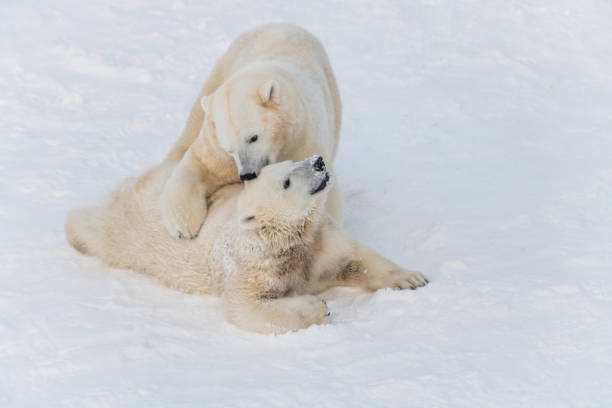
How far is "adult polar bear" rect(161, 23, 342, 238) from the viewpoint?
163 inches

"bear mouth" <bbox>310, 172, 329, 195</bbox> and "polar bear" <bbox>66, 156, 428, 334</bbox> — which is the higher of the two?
"bear mouth" <bbox>310, 172, 329, 195</bbox>

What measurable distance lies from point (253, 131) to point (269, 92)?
22 centimetres

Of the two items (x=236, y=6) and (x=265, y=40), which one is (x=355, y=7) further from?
(x=265, y=40)

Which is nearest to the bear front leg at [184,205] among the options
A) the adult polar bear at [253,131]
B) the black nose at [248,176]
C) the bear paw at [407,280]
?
the adult polar bear at [253,131]

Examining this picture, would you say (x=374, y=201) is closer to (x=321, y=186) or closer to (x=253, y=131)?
(x=253, y=131)

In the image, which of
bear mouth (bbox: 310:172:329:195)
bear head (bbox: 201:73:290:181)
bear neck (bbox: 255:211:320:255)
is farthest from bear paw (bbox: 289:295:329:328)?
bear head (bbox: 201:73:290:181)

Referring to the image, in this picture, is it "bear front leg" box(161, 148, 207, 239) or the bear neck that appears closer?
the bear neck

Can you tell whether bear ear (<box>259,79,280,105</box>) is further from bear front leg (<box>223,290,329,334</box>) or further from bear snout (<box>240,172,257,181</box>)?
bear front leg (<box>223,290,329,334</box>)

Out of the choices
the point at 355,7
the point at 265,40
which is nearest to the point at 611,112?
the point at 265,40

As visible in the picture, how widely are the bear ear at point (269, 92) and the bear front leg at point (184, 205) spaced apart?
61 centimetres

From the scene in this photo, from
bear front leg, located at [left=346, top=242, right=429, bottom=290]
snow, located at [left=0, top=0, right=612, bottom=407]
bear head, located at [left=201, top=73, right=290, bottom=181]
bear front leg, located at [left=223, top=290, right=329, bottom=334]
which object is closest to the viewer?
snow, located at [left=0, top=0, right=612, bottom=407]

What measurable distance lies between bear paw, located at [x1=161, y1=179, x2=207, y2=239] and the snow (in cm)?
32

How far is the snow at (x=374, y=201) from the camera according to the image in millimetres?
3072

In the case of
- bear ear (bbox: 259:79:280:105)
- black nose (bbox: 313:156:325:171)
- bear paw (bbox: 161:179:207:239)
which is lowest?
bear paw (bbox: 161:179:207:239)
